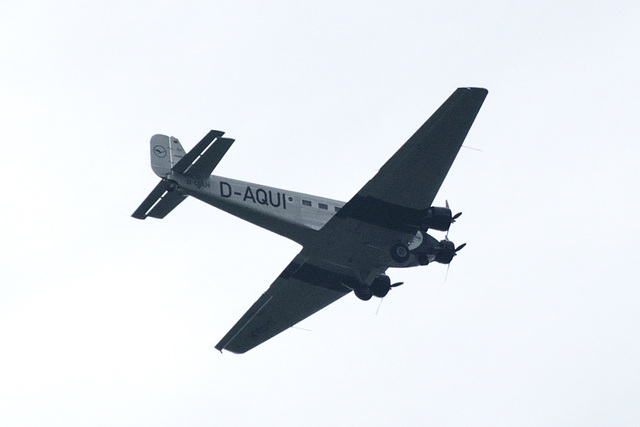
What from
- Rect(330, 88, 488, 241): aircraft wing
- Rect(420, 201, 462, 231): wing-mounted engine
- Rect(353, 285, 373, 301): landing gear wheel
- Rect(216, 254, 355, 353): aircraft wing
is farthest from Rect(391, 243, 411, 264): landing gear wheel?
Rect(216, 254, 355, 353): aircraft wing

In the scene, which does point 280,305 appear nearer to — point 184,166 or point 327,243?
point 327,243

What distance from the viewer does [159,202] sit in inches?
1871

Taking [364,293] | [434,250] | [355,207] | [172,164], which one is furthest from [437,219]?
[172,164]

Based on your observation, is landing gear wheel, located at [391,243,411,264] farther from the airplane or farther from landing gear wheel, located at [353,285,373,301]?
landing gear wheel, located at [353,285,373,301]

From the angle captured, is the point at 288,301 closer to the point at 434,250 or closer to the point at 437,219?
the point at 434,250

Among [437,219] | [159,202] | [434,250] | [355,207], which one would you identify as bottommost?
[434,250]

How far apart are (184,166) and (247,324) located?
459 inches

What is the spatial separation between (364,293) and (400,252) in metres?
2.96

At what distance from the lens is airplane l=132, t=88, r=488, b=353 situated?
4644 cm

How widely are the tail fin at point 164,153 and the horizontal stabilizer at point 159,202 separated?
24.6 inches

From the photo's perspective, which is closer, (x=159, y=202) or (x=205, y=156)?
(x=205, y=156)

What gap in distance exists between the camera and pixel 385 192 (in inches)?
1887

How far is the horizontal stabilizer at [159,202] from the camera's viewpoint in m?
47.4

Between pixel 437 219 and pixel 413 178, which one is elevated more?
pixel 413 178
